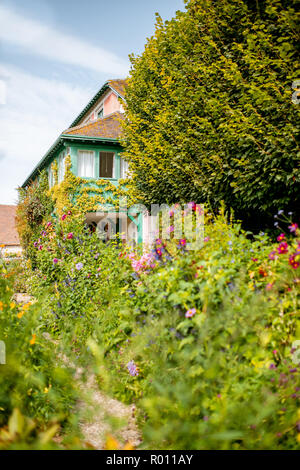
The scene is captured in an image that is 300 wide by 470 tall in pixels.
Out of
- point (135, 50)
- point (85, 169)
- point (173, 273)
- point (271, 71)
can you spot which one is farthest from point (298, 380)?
point (85, 169)

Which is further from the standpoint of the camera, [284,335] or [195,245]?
[195,245]

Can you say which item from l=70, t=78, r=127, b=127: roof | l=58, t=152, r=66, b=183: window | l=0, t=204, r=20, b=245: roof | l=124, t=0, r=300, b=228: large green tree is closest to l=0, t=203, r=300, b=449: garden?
l=124, t=0, r=300, b=228: large green tree

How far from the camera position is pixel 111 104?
20.8 metres

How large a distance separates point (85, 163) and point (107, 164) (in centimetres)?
107

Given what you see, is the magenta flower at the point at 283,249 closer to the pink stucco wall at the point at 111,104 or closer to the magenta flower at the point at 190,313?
the magenta flower at the point at 190,313

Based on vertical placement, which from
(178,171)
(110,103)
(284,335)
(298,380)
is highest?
(110,103)

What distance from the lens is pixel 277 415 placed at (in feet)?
8.61

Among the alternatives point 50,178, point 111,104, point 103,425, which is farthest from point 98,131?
point 103,425

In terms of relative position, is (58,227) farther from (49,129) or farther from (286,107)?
(49,129)

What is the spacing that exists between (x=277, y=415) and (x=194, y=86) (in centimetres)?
719

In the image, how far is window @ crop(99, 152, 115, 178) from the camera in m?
17.8

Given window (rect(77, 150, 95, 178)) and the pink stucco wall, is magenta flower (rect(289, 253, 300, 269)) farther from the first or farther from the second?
the pink stucco wall

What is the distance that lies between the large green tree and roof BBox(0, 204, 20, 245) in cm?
3060

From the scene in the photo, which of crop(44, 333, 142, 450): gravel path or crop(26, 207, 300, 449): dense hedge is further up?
crop(26, 207, 300, 449): dense hedge
